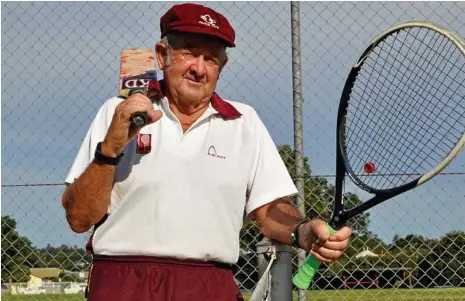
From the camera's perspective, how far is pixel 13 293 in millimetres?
7066

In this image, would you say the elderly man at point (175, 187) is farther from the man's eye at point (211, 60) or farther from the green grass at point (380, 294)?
the green grass at point (380, 294)

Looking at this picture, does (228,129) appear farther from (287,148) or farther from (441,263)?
(441,263)

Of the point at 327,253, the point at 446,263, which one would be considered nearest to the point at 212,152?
the point at 327,253

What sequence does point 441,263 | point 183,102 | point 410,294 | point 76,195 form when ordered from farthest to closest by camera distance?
point 410,294 → point 441,263 → point 183,102 → point 76,195

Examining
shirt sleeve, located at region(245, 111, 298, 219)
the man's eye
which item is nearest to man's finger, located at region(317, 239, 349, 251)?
shirt sleeve, located at region(245, 111, 298, 219)

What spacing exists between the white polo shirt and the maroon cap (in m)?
0.25

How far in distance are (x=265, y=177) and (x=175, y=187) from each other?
0.44m

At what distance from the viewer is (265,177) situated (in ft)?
10.3

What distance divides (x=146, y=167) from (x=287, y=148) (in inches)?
112

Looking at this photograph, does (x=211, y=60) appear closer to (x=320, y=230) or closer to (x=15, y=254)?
(x=320, y=230)

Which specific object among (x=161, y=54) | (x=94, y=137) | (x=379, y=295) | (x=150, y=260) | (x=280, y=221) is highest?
(x=161, y=54)

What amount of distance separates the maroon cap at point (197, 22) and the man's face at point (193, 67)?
41mm

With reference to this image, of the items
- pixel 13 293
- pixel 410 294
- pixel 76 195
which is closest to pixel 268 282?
pixel 76 195

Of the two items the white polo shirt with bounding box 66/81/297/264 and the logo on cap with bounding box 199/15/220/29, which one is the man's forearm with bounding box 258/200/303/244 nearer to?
the white polo shirt with bounding box 66/81/297/264
